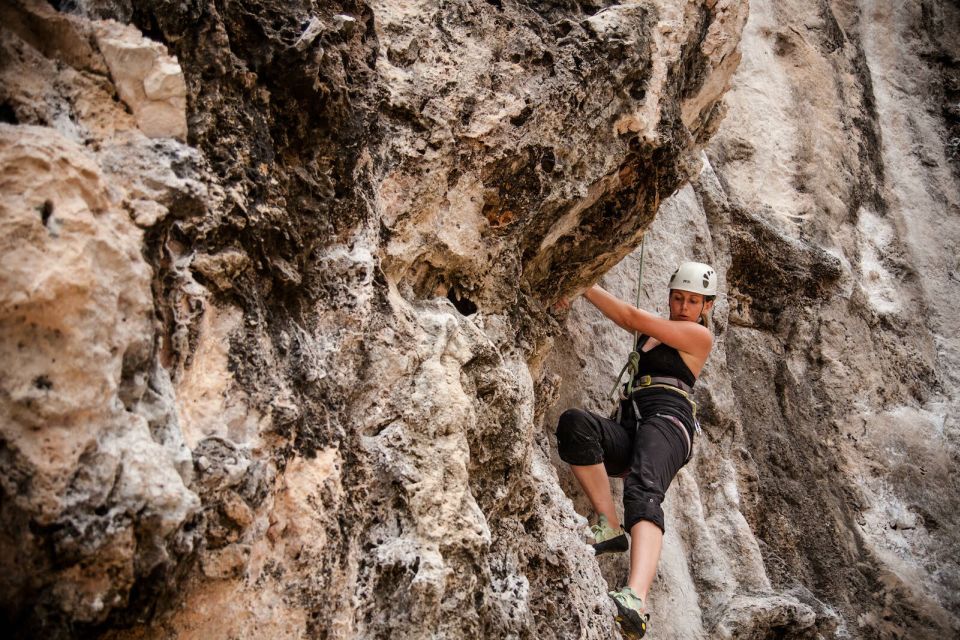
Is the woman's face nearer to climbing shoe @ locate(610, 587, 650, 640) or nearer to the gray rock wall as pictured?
the gray rock wall

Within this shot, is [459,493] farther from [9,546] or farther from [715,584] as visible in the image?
[715,584]

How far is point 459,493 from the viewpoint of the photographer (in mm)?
2957

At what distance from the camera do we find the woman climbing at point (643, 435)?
13.1 feet

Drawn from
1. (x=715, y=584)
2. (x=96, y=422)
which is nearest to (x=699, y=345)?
(x=715, y=584)

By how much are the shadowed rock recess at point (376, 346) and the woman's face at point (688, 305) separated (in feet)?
1.63

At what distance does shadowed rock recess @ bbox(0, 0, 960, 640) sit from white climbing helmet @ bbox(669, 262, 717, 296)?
593 mm

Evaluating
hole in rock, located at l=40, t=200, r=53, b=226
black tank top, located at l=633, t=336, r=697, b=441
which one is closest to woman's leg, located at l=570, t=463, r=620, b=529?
black tank top, located at l=633, t=336, r=697, b=441

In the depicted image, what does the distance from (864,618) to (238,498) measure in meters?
5.03

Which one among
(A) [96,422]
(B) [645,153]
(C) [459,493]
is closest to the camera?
(A) [96,422]

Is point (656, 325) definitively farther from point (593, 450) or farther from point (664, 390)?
point (593, 450)

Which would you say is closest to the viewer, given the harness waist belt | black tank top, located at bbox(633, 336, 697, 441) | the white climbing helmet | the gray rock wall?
black tank top, located at bbox(633, 336, 697, 441)

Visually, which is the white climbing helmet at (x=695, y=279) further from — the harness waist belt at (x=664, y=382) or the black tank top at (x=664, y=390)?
the harness waist belt at (x=664, y=382)

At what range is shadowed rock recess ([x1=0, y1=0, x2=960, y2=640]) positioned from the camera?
6.28 ft

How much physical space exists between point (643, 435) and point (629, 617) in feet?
3.24
